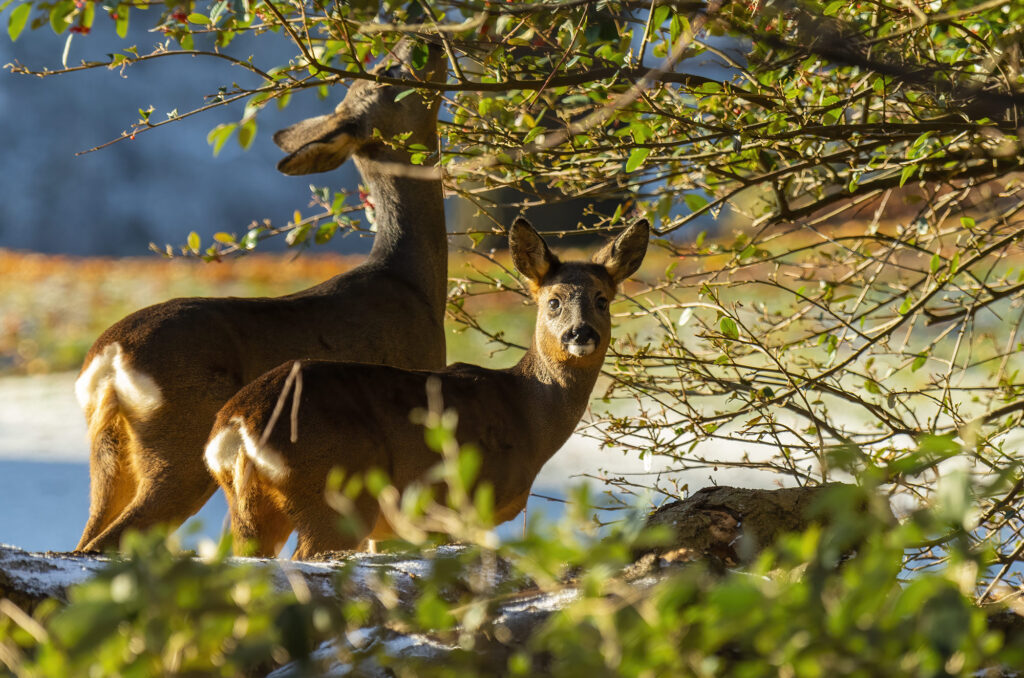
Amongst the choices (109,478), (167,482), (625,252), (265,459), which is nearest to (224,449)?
(265,459)

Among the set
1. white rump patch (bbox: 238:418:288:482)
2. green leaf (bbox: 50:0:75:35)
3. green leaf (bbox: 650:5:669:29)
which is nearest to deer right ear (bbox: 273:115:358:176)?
white rump patch (bbox: 238:418:288:482)

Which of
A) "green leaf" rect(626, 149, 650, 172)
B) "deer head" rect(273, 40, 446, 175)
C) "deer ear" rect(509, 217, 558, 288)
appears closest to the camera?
"green leaf" rect(626, 149, 650, 172)

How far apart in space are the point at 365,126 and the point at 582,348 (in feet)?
6.28

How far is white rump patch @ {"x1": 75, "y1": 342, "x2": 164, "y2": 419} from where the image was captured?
3.99m

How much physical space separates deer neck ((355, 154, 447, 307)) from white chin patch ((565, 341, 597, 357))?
141cm

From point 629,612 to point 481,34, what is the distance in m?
2.38

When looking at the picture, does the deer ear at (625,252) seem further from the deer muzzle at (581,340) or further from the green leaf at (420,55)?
the green leaf at (420,55)

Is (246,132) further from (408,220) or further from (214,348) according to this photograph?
(408,220)

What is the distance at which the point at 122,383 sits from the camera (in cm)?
400

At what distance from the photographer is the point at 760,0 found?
300 cm

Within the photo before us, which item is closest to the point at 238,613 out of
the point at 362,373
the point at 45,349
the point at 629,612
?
the point at 629,612

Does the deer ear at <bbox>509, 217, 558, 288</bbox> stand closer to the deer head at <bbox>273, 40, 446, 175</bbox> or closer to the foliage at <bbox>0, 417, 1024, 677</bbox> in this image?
the deer head at <bbox>273, 40, 446, 175</bbox>

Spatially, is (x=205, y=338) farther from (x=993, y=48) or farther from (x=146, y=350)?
(x=993, y=48)

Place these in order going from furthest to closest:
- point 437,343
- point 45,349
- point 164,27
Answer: point 45,349, point 437,343, point 164,27
